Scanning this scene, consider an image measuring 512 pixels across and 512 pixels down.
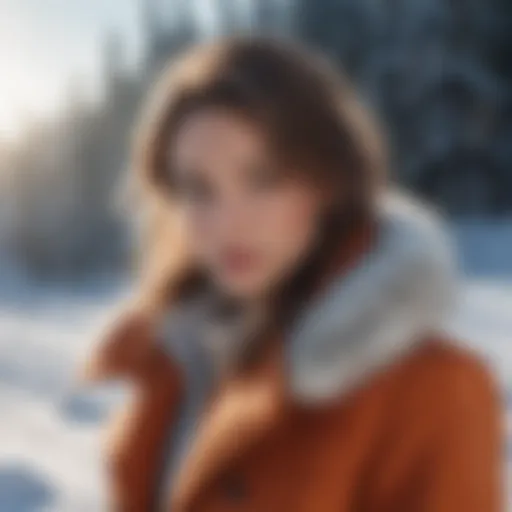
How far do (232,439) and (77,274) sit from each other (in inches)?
9.7

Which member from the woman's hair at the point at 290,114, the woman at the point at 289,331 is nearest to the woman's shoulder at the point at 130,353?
the woman at the point at 289,331

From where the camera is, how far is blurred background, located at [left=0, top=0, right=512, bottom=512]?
77 centimetres

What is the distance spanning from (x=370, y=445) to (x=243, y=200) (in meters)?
0.19

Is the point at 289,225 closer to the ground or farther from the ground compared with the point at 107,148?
closer to the ground

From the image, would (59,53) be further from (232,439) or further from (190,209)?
(232,439)

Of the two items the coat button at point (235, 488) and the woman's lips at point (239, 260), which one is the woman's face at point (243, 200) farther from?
the coat button at point (235, 488)

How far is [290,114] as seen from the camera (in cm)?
62

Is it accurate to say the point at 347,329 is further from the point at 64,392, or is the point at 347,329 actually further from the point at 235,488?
the point at 64,392

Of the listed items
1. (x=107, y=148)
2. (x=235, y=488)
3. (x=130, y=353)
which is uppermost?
(x=107, y=148)

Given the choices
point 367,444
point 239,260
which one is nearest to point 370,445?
point 367,444

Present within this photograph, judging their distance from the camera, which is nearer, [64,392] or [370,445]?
[370,445]

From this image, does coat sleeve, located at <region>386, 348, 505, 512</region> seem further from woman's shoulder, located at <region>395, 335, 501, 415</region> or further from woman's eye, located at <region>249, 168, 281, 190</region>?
woman's eye, located at <region>249, 168, 281, 190</region>

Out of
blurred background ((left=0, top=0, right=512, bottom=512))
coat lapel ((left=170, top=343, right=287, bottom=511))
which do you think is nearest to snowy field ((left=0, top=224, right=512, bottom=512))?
blurred background ((left=0, top=0, right=512, bottom=512))

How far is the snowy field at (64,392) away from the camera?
767 mm
